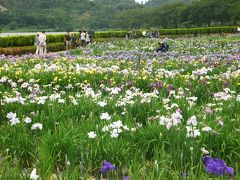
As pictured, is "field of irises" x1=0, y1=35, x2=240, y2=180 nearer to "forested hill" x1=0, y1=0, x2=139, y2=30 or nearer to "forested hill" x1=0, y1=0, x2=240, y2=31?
"forested hill" x1=0, y1=0, x2=240, y2=31

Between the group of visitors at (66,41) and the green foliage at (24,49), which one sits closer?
the group of visitors at (66,41)

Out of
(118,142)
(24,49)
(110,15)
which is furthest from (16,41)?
(110,15)

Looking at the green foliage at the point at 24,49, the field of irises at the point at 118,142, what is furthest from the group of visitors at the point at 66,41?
the field of irises at the point at 118,142

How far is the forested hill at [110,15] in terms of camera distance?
3022 inches

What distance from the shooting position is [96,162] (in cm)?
395

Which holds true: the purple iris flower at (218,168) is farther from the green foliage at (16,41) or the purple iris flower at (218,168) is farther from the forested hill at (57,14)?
the forested hill at (57,14)

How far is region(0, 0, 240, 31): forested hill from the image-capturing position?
76750 millimetres

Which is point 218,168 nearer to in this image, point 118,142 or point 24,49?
point 118,142

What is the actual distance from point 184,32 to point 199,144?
180 ft

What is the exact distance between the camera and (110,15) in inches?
5645

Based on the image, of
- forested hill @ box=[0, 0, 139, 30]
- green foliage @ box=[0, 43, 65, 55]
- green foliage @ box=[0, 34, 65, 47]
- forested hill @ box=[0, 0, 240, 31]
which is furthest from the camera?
forested hill @ box=[0, 0, 139, 30]

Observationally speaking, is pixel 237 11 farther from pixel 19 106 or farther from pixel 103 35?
pixel 19 106

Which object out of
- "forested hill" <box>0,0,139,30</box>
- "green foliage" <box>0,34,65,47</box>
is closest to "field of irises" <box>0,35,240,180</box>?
"green foliage" <box>0,34,65,47</box>

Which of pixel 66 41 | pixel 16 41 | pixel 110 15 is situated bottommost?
pixel 66 41
